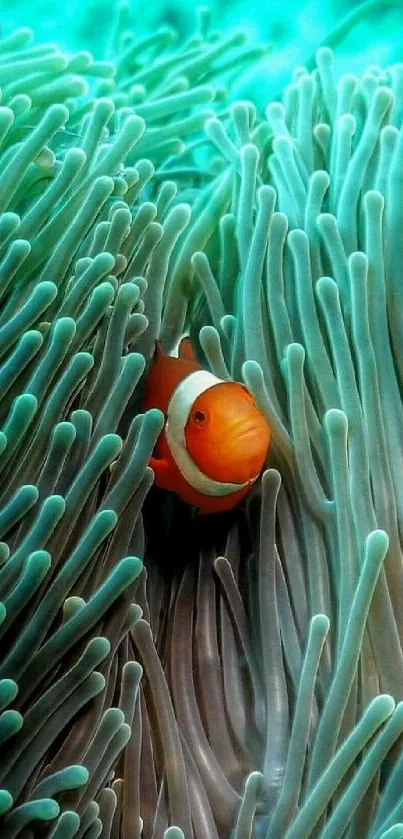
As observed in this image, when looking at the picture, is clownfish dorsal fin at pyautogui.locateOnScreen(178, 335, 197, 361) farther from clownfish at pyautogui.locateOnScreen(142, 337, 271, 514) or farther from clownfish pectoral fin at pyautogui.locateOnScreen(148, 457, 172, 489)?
clownfish pectoral fin at pyautogui.locateOnScreen(148, 457, 172, 489)

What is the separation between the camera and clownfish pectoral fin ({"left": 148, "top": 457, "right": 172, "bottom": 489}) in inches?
40.7

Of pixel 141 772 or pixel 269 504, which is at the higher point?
pixel 269 504

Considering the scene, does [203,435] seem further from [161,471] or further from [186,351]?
[186,351]

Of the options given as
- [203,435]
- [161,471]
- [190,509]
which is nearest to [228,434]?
[203,435]

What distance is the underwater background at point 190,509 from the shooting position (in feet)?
2.74

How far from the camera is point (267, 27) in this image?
80.7 inches

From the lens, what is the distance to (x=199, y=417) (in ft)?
3.20

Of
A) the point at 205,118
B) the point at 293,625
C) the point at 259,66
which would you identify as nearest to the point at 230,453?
the point at 293,625

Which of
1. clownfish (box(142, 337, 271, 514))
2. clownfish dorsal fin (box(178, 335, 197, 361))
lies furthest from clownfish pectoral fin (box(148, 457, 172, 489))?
clownfish dorsal fin (box(178, 335, 197, 361))

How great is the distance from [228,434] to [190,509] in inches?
10.7

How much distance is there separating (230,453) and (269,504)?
4.9 inches

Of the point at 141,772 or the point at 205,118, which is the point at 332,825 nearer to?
the point at 141,772

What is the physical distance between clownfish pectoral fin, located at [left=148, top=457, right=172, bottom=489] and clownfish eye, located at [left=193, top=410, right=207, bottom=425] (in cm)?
8

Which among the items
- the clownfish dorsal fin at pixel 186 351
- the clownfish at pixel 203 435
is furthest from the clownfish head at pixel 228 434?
the clownfish dorsal fin at pixel 186 351
